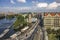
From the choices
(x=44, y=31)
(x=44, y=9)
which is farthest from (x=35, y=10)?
(x=44, y=31)

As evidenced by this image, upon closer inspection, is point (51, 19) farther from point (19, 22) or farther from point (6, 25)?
point (6, 25)

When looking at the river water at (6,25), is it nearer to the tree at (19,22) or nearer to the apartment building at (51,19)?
the tree at (19,22)

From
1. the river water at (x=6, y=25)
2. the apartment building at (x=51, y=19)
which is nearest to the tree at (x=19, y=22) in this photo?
the river water at (x=6, y=25)

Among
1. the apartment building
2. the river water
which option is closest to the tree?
the river water

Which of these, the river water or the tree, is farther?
the tree

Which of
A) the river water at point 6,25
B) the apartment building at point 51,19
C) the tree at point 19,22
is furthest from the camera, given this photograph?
the apartment building at point 51,19

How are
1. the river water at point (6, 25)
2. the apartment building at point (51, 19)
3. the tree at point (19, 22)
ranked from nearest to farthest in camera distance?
the river water at point (6, 25)
the tree at point (19, 22)
the apartment building at point (51, 19)

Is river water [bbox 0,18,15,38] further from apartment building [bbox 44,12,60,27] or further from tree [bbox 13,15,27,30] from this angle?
apartment building [bbox 44,12,60,27]

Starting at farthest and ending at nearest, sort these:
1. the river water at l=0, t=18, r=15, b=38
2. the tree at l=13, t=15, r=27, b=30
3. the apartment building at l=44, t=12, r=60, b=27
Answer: the apartment building at l=44, t=12, r=60, b=27, the tree at l=13, t=15, r=27, b=30, the river water at l=0, t=18, r=15, b=38
